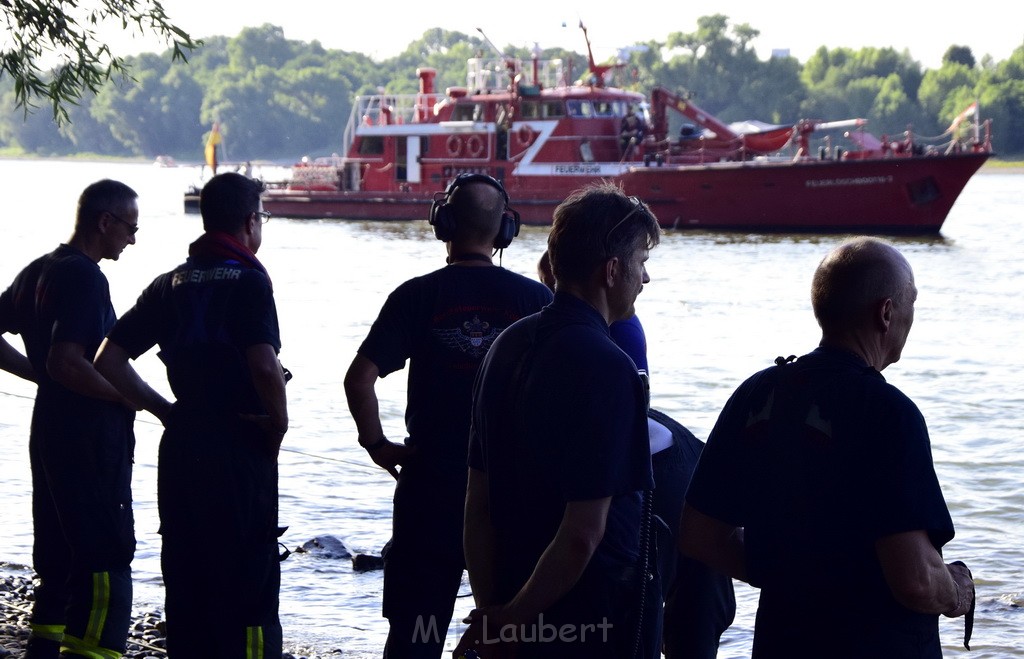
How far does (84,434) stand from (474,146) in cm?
3253

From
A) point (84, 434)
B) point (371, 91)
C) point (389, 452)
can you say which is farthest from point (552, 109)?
point (371, 91)

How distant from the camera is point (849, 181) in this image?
33531 mm

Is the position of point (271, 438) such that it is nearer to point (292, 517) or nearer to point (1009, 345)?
point (292, 517)

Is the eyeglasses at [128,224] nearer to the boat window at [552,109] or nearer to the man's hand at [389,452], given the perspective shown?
the man's hand at [389,452]

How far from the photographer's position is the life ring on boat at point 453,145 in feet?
121

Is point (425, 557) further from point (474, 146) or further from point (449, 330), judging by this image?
point (474, 146)

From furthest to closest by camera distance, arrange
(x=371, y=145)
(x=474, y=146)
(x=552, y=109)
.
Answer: (x=371, y=145) → (x=474, y=146) → (x=552, y=109)

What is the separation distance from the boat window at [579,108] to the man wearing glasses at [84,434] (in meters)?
31.1

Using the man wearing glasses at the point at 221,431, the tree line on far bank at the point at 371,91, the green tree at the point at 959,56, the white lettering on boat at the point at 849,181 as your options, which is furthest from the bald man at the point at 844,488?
the green tree at the point at 959,56

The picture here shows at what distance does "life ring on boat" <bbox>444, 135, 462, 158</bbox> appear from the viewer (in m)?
36.8

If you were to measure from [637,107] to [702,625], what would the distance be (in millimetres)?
33565

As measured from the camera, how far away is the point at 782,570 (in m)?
2.74

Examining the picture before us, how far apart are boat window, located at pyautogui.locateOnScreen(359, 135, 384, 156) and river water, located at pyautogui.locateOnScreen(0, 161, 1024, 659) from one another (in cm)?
208

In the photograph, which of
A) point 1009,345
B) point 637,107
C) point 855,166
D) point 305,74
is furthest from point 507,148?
point 305,74
